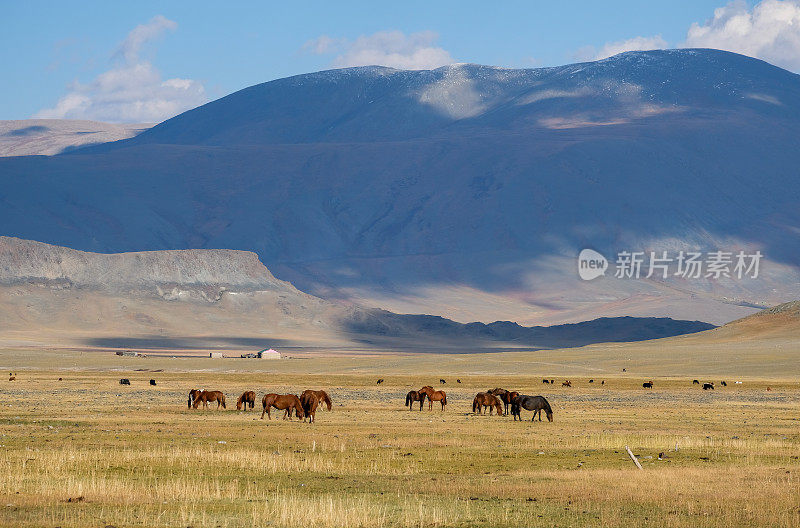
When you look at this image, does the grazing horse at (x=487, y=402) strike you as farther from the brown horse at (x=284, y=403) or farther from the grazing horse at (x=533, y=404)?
the brown horse at (x=284, y=403)

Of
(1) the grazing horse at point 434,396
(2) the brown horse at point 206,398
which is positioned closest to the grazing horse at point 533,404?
(1) the grazing horse at point 434,396

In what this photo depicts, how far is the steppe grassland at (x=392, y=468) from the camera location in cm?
2012

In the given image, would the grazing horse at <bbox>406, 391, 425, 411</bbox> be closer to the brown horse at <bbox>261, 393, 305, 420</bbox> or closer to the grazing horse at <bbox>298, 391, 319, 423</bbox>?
the brown horse at <bbox>261, 393, 305, 420</bbox>

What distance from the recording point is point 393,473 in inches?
1030

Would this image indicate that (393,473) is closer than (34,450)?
Yes

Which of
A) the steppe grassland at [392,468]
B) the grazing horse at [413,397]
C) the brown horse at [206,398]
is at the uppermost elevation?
the grazing horse at [413,397]

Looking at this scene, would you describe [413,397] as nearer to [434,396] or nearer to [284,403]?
[434,396]

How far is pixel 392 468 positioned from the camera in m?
26.9

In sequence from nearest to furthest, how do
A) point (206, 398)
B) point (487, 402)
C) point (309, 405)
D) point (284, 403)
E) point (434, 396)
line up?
point (309, 405), point (284, 403), point (487, 402), point (206, 398), point (434, 396)

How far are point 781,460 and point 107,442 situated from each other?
1751 cm

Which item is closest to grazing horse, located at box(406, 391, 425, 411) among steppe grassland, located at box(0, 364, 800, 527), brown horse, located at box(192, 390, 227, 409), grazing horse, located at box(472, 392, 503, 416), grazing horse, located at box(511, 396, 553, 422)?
steppe grassland, located at box(0, 364, 800, 527)

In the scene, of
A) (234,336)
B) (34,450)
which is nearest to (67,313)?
(234,336)

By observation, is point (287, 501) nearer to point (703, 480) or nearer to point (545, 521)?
point (545, 521)

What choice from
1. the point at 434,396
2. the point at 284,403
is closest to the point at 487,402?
the point at 434,396
